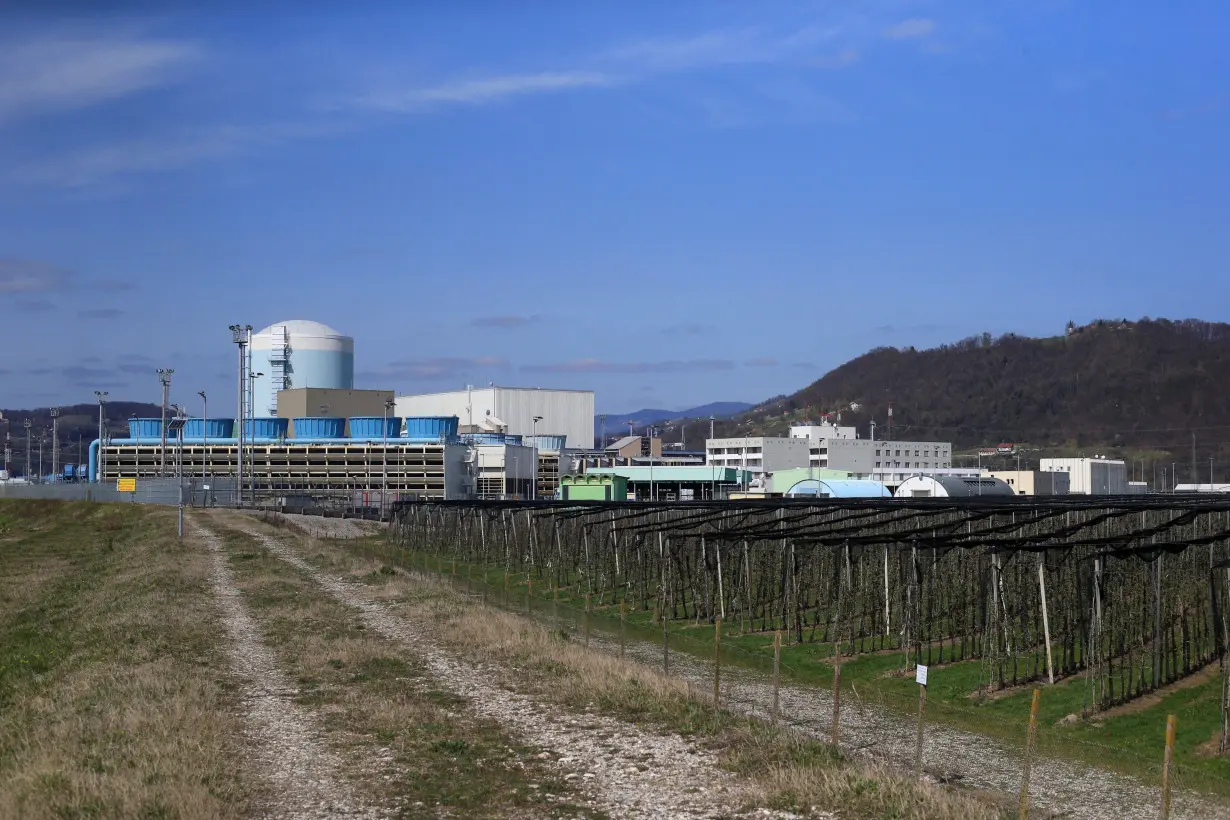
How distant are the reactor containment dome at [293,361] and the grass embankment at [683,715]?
147m

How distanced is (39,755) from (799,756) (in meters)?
11.1

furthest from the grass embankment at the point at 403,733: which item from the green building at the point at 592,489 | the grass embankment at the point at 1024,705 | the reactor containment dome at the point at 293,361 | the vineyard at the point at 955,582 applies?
the reactor containment dome at the point at 293,361

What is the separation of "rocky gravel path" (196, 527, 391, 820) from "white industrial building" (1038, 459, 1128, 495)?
145 m

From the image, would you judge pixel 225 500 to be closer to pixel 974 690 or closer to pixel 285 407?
pixel 285 407

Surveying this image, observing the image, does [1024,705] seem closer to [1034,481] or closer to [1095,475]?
[1034,481]

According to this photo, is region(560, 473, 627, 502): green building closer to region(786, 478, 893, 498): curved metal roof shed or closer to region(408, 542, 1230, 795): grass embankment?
region(786, 478, 893, 498): curved metal roof shed

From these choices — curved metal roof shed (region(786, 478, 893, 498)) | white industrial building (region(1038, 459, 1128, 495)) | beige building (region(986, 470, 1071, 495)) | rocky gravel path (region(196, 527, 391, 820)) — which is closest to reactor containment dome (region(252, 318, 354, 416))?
curved metal roof shed (region(786, 478, 893, 498))

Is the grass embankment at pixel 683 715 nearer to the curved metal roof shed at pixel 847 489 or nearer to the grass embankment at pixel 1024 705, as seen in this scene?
the grass embankment at pixel 1024 705

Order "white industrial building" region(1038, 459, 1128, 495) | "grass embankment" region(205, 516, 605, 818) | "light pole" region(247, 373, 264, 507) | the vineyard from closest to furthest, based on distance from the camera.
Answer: "grass embankment" region(205, 516, 605, 818), the vineyard, "light pole" region(247, 373, 264, 507), "white industrial building" region(1038, 459, 1128, 495)

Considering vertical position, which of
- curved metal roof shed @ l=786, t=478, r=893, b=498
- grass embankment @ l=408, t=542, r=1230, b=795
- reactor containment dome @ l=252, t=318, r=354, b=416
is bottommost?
grass embankment @ l=408, t=542, r=1230, b=795

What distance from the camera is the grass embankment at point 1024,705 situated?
22297mm

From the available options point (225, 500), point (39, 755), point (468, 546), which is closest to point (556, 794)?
point (39, 755)

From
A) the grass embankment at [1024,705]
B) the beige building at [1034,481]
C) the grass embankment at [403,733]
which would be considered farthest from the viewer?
the beige building at [1034,481]

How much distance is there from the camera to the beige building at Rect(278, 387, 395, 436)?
177m
